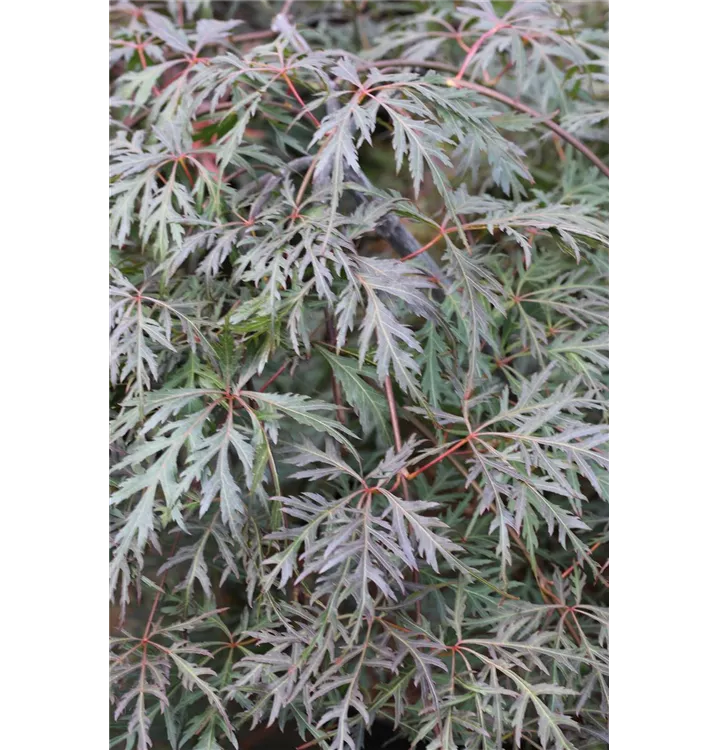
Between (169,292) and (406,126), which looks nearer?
(406,126)

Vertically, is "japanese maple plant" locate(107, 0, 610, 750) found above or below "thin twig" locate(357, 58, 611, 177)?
below

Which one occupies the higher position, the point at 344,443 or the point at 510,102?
the point at 510,102

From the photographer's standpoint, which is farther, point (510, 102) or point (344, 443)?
point (510, 102)

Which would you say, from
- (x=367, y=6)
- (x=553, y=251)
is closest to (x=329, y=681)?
(x=553, y=251)

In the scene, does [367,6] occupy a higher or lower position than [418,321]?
higher

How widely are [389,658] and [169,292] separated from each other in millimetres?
482

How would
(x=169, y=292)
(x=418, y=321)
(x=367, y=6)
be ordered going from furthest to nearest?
(x=367, y=6) < (x=418, y=321) < (x=169, y=292)

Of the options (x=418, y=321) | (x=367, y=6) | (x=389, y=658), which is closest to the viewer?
(x=389, y=658)

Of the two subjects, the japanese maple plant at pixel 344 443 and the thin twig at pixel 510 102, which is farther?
the thin twig at pixel 510 102

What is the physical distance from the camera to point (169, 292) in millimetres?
805

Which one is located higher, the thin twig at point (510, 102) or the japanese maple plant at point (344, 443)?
the thin twig at point (510, 102)

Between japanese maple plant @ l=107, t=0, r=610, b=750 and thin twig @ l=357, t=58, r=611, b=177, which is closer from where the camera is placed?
japanese maple plant @ l=107, t=0, r=610, b=750
